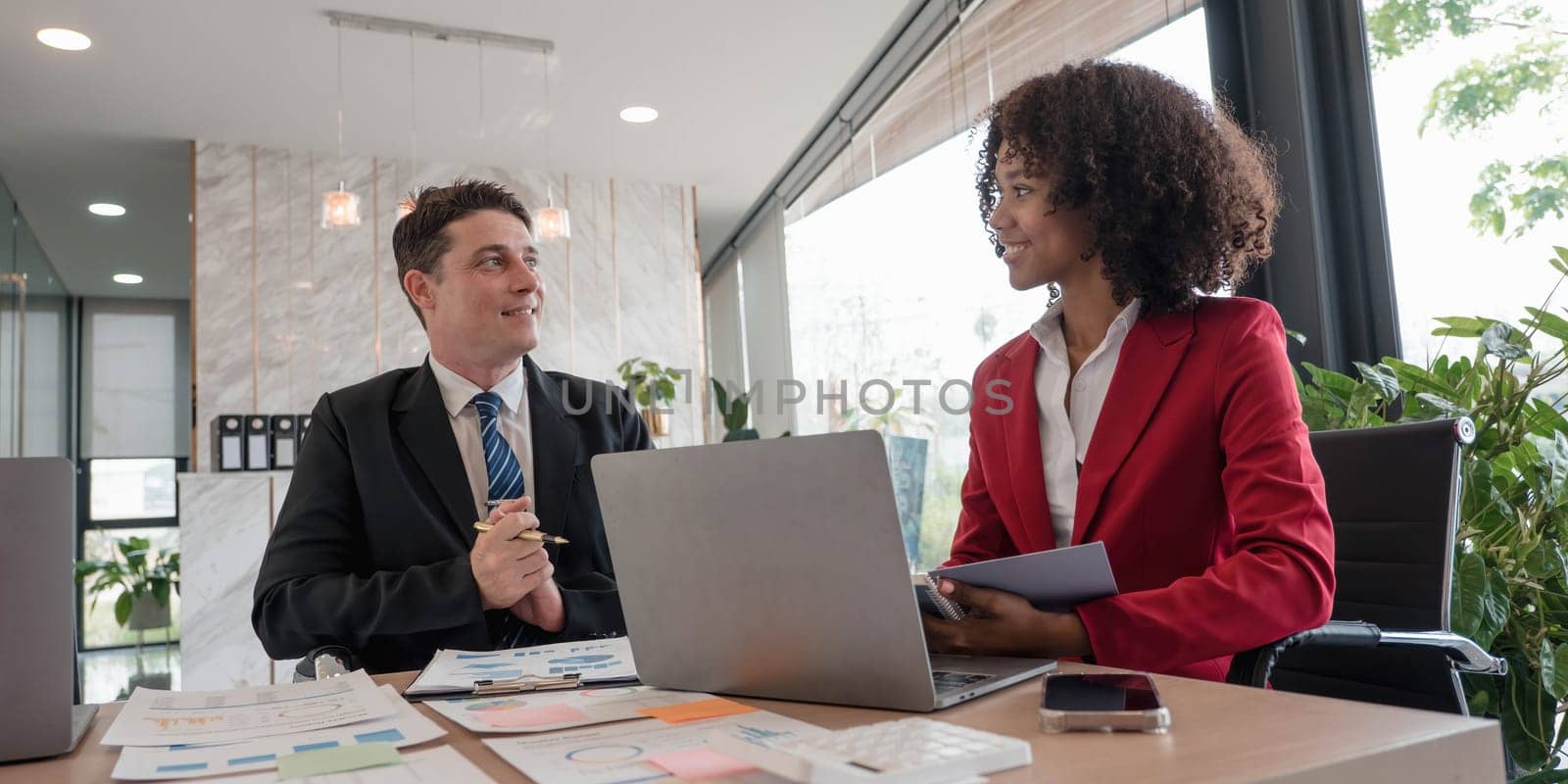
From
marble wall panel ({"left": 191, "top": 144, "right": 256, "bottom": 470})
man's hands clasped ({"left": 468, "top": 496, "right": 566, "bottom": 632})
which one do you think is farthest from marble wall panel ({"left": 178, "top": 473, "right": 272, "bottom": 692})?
man's hands clasped ({"left": 468, "top": 496, "right": 566, "bottom": 632})

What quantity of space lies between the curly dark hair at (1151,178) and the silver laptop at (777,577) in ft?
2.57

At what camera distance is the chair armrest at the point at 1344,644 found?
1.22 m

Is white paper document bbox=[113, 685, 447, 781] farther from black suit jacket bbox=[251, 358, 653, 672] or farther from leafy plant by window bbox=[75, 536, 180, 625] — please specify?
leafy plant by window bbox=[75, 536, 180, 625]

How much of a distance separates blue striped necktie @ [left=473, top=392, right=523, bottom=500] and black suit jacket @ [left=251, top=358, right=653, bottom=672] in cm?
4

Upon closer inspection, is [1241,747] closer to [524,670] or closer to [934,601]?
[934,601]

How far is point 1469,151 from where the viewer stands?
2475 mm

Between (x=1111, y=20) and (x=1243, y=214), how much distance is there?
198cm

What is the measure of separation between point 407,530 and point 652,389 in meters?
4.95

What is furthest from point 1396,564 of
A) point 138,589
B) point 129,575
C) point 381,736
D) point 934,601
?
point 129,575

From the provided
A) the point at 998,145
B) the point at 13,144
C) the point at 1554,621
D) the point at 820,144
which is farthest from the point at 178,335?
the point at 1554,621

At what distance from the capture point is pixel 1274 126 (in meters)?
2.86

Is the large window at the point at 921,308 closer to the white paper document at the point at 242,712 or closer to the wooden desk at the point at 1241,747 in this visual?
the wooden desk at the point at 1241,747

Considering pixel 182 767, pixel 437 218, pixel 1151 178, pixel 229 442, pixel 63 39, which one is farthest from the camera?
pixel 229 442

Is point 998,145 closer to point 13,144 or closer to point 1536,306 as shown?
point 1536,306
